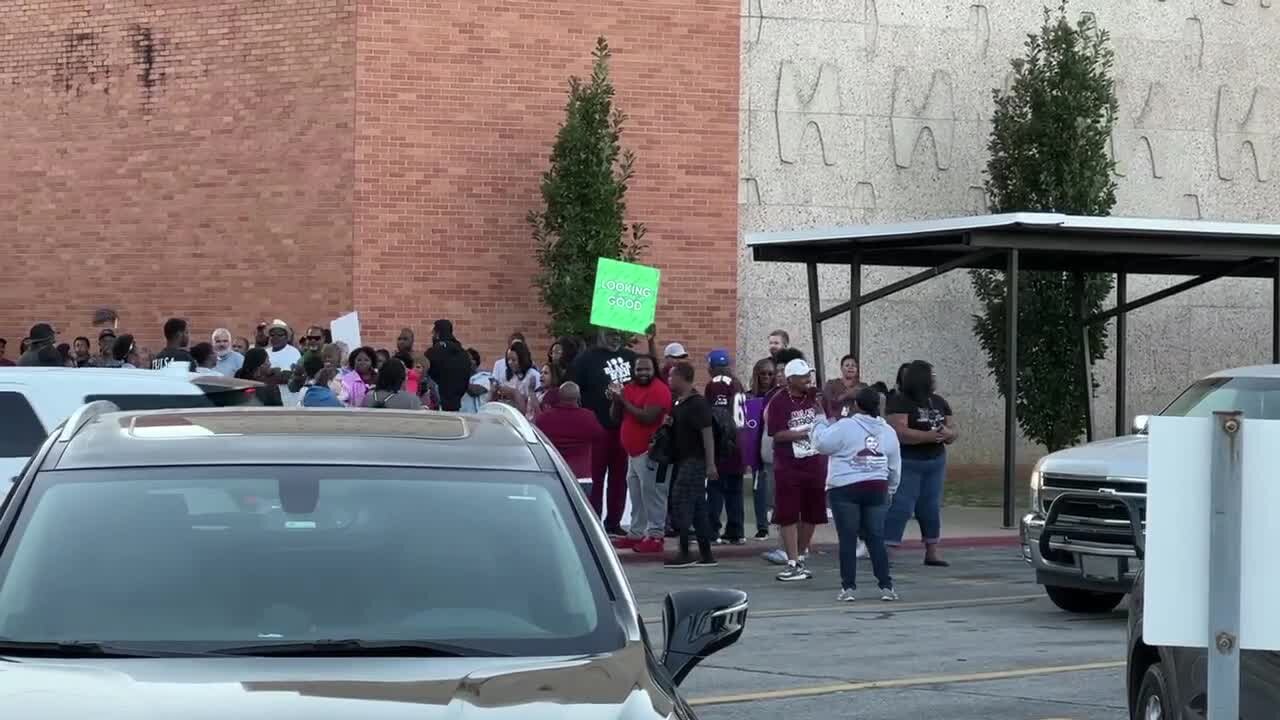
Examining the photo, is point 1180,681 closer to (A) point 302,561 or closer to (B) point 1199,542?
(B) point 1199,542

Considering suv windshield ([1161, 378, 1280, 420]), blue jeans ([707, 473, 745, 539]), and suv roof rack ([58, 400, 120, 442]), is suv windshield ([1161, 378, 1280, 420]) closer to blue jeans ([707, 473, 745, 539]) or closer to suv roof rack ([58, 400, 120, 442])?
blue jeans ([707, 473, 745, 539])

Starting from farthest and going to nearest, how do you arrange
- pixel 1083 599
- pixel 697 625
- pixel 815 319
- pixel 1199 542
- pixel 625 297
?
1. pixel 815 319
2. pixel 625 297
3. pixel 1083 599
4. pixel 697 625
5. pixel 1199 542

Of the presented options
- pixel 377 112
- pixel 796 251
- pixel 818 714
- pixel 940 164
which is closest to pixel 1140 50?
pixel 940 164

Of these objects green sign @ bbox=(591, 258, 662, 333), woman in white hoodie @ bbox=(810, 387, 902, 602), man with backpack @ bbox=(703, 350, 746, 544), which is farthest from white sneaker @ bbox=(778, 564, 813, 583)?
green sign @ bbox=(591, 258, 662, 333)

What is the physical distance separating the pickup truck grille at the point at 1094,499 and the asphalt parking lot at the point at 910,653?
2.39ft

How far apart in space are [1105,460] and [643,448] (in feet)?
18.3

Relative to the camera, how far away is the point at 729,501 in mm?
19266

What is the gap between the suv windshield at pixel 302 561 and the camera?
4.88 meters

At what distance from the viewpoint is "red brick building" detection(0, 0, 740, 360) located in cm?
2534

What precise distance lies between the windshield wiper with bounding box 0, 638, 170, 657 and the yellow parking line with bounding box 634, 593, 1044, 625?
959cm

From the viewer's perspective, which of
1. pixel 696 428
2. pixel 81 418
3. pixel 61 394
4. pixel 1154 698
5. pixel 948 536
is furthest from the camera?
pixel 948 536

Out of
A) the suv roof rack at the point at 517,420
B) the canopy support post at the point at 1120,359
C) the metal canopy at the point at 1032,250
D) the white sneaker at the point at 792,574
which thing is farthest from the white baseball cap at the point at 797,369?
the suv roof rack at the point at 517,420

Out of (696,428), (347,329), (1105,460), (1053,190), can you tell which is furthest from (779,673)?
(1053,190)

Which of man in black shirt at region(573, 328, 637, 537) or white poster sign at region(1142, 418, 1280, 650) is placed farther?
man in black shirt at region(573, 328, 637, 537)
